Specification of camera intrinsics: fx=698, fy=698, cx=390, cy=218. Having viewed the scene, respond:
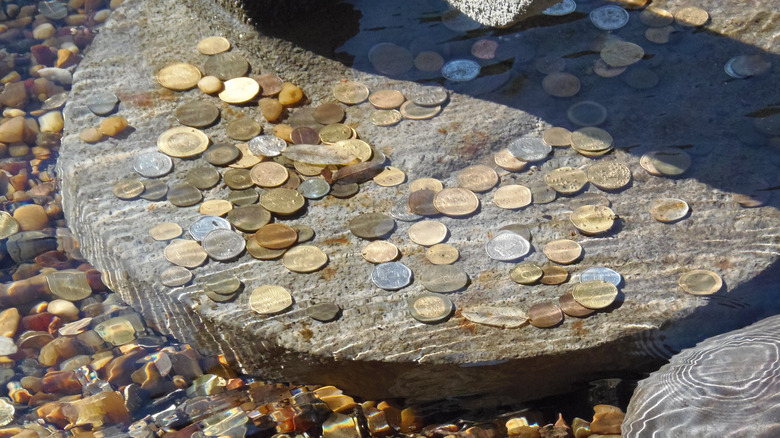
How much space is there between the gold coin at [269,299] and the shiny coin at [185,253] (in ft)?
0.79

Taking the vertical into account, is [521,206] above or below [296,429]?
above

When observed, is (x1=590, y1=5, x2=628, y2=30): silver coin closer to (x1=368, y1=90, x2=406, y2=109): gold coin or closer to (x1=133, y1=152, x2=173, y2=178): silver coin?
(x1=368, y1=90, x2=406, y2=109): gold coin

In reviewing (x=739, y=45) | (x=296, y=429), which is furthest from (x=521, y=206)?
(x=739, y=45)

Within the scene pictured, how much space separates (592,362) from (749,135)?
1250 millimetres

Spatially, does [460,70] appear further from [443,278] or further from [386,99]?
[443,278]

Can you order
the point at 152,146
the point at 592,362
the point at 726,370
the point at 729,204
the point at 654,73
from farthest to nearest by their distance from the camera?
the point at 654,73 → the point at 152,146 → the point at 729,204 → the point at 592,362 → the point at 726,370

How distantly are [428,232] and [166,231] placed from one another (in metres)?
0.93

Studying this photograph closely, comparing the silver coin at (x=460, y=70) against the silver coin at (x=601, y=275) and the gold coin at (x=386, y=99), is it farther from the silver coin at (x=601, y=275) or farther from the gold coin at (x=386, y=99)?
the silver coin at (x=601, y=275)

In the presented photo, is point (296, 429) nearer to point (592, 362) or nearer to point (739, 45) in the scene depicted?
point (592, 362)

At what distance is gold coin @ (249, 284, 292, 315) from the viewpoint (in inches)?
88.4

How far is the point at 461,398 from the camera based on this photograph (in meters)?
2.25

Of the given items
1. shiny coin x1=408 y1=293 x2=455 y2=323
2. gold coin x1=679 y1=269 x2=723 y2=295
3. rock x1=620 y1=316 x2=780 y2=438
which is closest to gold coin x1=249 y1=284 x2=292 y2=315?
shiny coin x1=408 y1=293 x2=455 y2=323

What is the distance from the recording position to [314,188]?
2.59m

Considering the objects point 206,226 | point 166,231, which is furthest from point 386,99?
point 166,231
